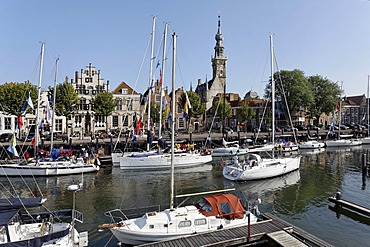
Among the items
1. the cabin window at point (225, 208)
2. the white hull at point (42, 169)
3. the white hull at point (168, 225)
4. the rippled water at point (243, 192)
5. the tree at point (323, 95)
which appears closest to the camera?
the white hull at point (168, 225)

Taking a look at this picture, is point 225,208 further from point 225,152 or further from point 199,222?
point 225,152

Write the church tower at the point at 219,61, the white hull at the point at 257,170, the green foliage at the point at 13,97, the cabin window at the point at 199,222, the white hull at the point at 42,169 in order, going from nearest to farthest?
the cabin window at the point at 199,222 → the white hull at the point at 257,170 → the white hull at the point at 42,169 → the green foliage at the point at 13,97 → the church tower at the point at 219,61

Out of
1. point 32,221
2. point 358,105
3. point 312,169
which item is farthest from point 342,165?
point 358,105

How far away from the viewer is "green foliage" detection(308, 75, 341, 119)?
74.2 m

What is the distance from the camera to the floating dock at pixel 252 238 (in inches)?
466

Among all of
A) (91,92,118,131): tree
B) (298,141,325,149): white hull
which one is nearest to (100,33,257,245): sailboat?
(91,92,118,131): tree

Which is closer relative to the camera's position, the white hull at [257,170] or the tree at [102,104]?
the white hull at [257,170]

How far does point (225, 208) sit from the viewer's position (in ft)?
45.8

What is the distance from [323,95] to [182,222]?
73295 millimetres

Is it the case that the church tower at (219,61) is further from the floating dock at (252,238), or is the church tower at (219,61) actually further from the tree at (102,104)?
the floating dock at (252,238)

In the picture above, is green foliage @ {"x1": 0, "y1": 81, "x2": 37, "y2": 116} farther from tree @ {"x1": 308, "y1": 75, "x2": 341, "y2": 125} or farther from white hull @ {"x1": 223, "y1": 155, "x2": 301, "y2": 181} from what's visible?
tree @ {"x1": 308, "y1": 75, "x2": 341, "y2": 125}

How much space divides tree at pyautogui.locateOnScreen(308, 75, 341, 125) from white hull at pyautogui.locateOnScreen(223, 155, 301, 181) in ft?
170

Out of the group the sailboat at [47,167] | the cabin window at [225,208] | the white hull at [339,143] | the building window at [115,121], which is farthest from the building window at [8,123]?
the white hull at [339,143]

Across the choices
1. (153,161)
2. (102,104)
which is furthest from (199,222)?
(102,104)
